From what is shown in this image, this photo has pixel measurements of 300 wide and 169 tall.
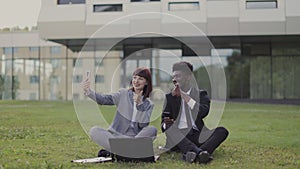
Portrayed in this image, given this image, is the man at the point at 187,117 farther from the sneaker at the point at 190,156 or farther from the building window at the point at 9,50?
the building window at the point at 9,50

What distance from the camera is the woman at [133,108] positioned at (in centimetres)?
628

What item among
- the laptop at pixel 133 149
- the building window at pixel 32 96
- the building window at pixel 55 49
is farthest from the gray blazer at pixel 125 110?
the building window at pixel 32 96

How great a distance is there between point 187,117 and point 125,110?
0.96 metres

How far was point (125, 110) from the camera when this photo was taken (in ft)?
20.6

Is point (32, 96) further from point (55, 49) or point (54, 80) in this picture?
point (55, 49)

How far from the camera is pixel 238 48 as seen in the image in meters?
33.2

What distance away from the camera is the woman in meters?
6.28

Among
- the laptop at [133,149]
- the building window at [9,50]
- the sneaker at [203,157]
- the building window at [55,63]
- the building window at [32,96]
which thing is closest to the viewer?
the laptop at [133,149]

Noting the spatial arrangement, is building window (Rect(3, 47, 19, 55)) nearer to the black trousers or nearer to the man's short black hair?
the black trousers

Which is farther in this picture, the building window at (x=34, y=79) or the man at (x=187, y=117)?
the building window at (x=34, y=79)

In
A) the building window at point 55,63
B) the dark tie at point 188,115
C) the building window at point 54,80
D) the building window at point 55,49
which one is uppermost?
the building window at point 55,49

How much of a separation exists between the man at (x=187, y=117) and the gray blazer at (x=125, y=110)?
412mm

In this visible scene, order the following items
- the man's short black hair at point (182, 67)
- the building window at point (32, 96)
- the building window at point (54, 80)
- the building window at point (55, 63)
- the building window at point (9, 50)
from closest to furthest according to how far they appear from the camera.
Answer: the man's short black hair at point (182, 67), the building window at point (54, 80), the building window at point (55, 63), the building window at point (32, 96), the building window at point (9, 50)

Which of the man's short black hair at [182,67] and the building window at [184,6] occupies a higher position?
the building window at [184,6]
